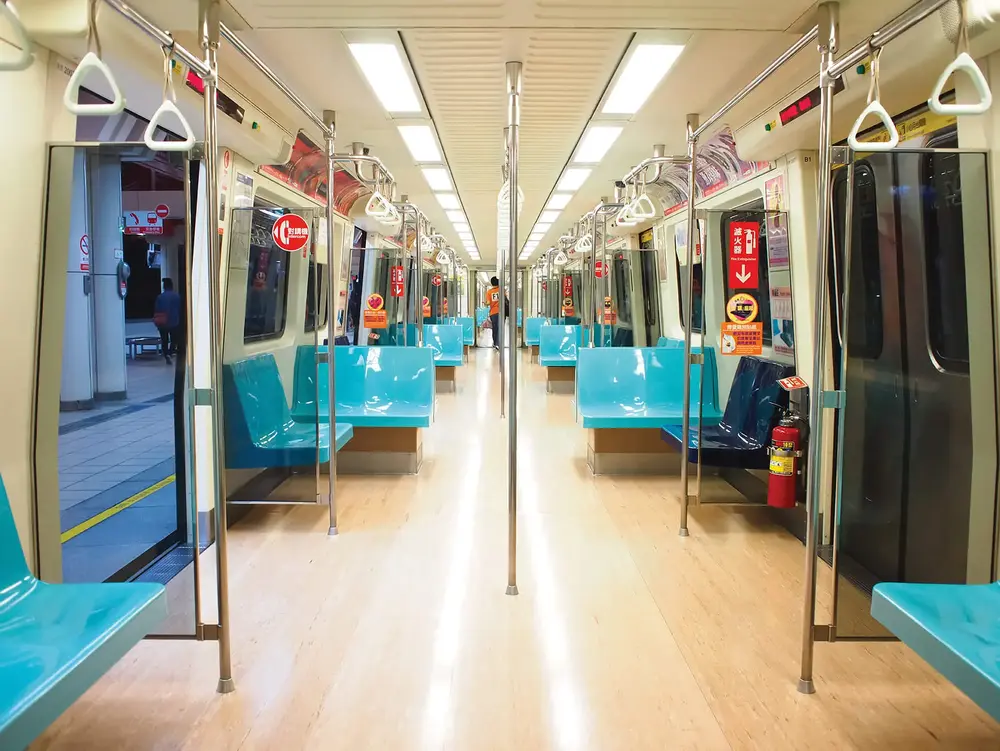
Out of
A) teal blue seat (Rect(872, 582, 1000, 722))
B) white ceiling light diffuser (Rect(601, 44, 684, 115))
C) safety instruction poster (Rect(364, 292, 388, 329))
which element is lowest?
teal blue seat (Rect(872, 582, 1000, 722))

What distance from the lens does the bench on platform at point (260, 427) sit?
13.8 ft

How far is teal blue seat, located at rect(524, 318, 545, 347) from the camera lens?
15.7m

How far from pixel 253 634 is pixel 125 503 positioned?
8.92ft

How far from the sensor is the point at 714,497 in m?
5.05

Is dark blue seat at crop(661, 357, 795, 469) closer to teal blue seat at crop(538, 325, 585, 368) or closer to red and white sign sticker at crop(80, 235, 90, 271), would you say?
red and white sign sticker at crop(80, 235, 90, 271)

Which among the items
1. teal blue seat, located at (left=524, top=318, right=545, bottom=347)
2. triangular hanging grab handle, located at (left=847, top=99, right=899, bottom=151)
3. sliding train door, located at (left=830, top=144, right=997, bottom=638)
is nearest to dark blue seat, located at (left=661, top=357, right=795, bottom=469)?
sliding train door, located at (left=830, top=144, right=997, bottom=638)

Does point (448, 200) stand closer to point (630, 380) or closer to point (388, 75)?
point (630, 380)

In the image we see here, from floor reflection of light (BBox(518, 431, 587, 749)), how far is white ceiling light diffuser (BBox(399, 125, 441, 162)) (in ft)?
9.41

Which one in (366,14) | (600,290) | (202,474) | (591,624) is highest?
(366,14)

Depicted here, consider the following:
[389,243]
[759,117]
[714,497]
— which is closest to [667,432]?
[714,497]

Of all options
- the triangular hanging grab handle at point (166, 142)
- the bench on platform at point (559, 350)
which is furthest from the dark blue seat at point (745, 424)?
the bench on platform at point (559, 350)

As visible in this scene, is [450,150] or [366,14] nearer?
[366,14]

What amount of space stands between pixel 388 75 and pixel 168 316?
6.43ft

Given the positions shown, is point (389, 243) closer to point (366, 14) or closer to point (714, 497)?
point (714, 497)
